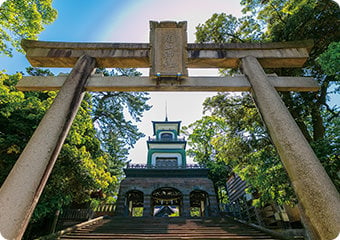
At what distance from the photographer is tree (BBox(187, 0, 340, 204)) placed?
5.31 meters

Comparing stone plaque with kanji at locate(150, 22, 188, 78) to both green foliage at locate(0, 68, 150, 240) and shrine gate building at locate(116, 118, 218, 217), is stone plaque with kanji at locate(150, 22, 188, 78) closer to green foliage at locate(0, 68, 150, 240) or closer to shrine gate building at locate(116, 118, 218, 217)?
green foliage at locate(0, 68, 150, 240)

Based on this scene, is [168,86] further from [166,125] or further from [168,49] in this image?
[166,125]

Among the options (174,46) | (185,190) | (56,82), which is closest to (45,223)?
(185,190)

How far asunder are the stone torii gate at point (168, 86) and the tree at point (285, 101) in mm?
1409

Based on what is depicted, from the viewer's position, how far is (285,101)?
7031 millimetres

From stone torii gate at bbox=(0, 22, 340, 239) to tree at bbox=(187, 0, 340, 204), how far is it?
1.41 meters

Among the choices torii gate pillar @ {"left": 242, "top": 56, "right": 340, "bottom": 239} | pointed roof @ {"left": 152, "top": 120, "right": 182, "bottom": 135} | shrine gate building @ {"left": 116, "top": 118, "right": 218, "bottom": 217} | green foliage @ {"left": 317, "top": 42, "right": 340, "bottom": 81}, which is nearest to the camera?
torii gate pillar @ {"left": 242, "top": 56, "right": 340, "bottom": 239}

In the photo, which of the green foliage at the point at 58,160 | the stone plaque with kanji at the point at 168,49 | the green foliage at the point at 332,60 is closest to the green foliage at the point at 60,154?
the green foliage at the point at 58,160

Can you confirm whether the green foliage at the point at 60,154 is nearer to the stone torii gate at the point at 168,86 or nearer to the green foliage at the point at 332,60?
the stone torii gate at the point at 168,86

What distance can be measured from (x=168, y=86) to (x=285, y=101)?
5923 millimetres

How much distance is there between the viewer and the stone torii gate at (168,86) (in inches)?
82.0

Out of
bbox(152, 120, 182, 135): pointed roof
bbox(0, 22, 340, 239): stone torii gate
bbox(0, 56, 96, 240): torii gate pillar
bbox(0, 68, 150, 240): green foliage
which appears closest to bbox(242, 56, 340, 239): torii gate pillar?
bbox(0, 22, 340, 239): stone torii gate

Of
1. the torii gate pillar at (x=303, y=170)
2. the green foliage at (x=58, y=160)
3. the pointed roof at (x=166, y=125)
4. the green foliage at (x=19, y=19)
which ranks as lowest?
the torii gate pillar at (x=303, y=170)

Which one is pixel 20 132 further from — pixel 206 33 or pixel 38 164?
pixel 206 33
